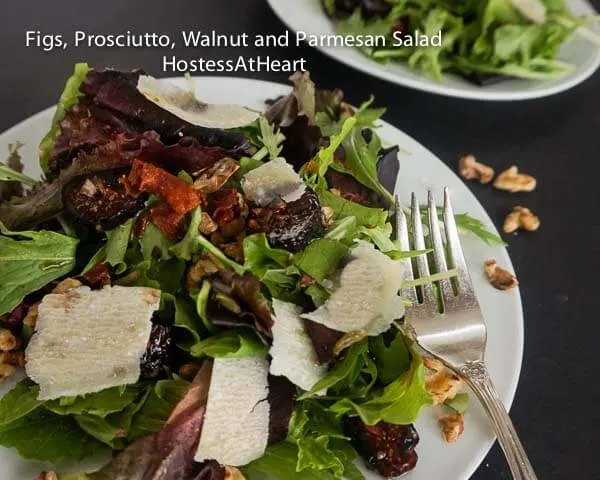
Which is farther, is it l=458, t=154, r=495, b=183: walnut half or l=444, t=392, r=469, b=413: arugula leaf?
l=458, t=154, r=495, b=183: walnut half

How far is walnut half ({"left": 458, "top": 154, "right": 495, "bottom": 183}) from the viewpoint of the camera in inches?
65.7

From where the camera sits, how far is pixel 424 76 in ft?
5.81

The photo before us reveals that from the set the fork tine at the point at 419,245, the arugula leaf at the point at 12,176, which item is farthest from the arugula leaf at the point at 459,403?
the arugula leaf at the point at 12,176

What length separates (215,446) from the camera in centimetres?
97

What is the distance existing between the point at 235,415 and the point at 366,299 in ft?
0.83

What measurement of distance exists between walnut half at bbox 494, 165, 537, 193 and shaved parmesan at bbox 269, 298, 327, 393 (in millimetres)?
792

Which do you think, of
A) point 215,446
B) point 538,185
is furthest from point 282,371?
point 538,185

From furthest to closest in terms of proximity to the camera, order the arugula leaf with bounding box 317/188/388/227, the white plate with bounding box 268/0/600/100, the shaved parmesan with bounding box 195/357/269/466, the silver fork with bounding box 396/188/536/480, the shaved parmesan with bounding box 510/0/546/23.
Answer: the shaved parmesan with bounding box 510/0/546/23, the white plate with bounding box 268/0/600/100, the arugula leaf with bounding box 317/188/388/227, the silver fork with bounding box 396/188/536/480, the shaved parmesan with bounding box 195/357/269/466

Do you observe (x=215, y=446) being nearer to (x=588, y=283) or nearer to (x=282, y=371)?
(x=282, y=371)

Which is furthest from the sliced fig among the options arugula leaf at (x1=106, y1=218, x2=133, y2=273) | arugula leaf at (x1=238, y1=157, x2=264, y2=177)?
arugula leaf at (x1=106, y1=218, x2=133, y2=273)

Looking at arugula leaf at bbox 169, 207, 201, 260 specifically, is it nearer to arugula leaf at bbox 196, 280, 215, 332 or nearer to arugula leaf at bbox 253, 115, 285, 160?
arugula leaf at bbox 196, 280, 215, 332

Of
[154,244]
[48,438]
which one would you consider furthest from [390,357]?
[48,438]

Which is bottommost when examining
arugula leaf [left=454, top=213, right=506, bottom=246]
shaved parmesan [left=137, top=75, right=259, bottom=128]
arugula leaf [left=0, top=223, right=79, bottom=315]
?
arugula leaf [left=454, top=213, right=506, bottom=246]

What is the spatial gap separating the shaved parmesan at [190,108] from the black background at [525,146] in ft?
2.16
